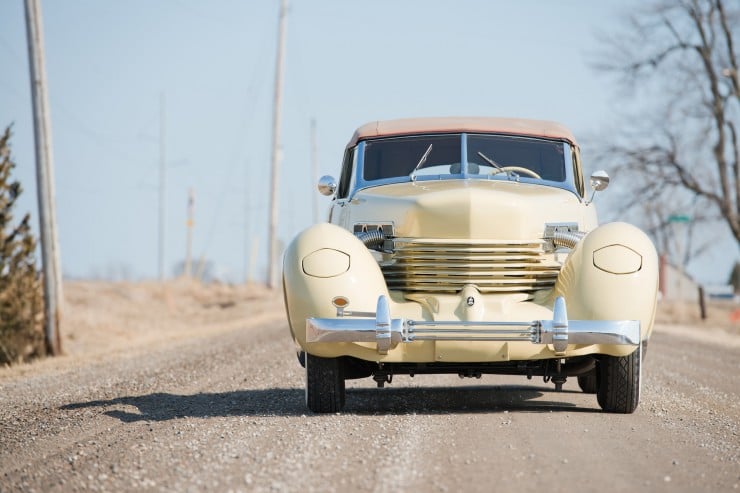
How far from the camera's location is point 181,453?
6547 mm

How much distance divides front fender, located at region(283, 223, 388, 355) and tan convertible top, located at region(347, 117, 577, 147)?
2.12m

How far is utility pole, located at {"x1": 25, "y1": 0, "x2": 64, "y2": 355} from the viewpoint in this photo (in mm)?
18250

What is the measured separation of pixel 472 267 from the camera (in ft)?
27.6

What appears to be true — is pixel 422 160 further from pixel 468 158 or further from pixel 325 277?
pixel 325 277

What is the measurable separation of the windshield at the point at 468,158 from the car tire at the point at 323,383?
7.20 feet

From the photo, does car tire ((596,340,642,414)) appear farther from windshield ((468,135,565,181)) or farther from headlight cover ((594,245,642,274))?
windshield ((468,135,565,181))

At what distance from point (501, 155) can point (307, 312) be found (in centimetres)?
281

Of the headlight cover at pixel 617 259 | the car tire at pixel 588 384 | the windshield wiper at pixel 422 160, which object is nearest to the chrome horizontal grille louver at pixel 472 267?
the headlight cover at pixel 617 259

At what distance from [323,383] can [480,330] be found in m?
1.37

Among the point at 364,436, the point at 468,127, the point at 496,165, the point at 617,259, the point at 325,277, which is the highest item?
the point at 468,127

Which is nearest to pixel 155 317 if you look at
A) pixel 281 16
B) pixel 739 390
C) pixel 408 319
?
pixel 281 16

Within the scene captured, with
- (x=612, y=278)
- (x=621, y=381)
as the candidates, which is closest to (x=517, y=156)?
(x=612, y=278)

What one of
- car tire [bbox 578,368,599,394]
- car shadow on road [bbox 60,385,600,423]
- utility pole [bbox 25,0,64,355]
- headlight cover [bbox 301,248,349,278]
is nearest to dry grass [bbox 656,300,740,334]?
utility pole [bbox 25,0,64,355]

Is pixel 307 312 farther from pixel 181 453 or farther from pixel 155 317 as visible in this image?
pixel 155 317
